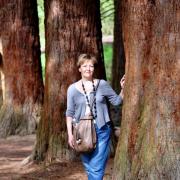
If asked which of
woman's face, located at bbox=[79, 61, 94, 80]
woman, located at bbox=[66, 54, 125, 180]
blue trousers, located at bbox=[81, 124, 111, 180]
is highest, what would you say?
woman's face, located at bbox=[79, 61, 94, 80]

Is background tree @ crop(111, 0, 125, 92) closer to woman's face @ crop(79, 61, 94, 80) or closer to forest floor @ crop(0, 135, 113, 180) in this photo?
forest floor @ crop(0, 135, 113, 180)

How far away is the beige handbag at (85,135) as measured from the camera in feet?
19.2

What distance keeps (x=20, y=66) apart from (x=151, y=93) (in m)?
7.15

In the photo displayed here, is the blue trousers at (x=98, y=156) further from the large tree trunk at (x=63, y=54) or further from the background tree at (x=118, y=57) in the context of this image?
the background tree at (x=118, y=57)

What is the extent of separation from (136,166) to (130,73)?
0.90 metres

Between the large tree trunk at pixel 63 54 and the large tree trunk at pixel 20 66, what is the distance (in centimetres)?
393

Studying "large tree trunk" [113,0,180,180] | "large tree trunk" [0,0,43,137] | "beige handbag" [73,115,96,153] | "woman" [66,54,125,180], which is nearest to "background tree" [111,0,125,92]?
"large tree trunk" [0,0,43,137]

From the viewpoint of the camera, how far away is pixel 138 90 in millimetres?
5605

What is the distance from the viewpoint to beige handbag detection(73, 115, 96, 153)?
19.2 feet

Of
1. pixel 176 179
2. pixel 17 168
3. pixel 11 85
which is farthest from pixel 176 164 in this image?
pixel 11 85

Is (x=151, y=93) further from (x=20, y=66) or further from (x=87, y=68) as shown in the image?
(x=20, y=66)

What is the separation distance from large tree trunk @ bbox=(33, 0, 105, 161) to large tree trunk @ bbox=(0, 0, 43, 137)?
3.93 metres

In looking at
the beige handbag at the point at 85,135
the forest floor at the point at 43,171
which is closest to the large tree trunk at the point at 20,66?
the forest floor at the point at 43,171

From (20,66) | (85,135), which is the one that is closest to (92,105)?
(85,135)
